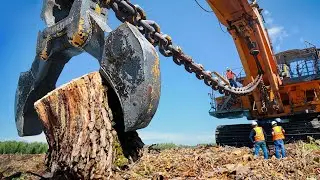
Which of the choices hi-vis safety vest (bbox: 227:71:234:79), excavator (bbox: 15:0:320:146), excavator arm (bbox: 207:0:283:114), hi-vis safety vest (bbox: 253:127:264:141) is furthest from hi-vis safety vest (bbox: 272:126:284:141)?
hi-vis safety vest (bbox: 227:71:234:79)

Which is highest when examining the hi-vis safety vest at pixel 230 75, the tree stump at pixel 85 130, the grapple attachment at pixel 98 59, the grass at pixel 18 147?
the hi-vis safety vest at pixel 230 75

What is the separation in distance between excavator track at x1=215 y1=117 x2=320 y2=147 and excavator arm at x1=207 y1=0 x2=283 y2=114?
0.71 metres

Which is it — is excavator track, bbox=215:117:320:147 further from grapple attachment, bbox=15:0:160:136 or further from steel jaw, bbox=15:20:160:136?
steel jaw, bbox=15:20:160:136

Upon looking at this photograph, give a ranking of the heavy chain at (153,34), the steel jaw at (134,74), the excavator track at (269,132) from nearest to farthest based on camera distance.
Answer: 1. the steel jaw at (134,74)
2. the heavy chain at (153,34)
3. the excavator track at (269,132)

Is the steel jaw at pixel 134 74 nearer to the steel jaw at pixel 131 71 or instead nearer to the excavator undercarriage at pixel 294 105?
the steel jaw at pixel 131 71

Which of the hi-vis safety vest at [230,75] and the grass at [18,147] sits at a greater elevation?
the hi-vis safety vest at [230,75]

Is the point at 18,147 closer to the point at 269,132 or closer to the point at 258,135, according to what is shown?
the point at 269,132

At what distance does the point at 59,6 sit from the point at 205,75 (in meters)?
2.67

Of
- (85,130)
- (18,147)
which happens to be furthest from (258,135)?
(18,147)

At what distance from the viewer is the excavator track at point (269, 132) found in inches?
417

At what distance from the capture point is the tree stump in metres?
3.18

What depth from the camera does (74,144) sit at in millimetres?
3201

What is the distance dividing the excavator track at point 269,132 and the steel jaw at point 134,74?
830 centimetres

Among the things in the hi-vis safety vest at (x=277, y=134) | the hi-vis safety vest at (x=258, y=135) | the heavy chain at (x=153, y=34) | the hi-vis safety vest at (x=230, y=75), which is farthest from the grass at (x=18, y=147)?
the heavy chain at (x=153, y=34)
